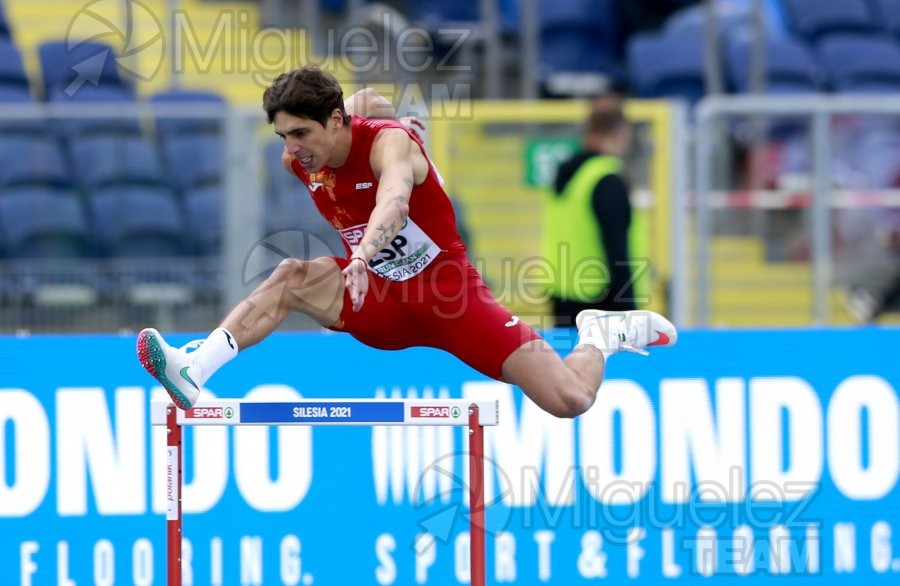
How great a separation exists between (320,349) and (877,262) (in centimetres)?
447

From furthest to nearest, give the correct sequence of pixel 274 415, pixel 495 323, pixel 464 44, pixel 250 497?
pixel 464 44, pixel 250 497, pixel 495 323, pixel 274 415

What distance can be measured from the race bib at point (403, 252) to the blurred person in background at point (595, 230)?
226 cm

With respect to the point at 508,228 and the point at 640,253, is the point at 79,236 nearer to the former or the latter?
the point at 508,228

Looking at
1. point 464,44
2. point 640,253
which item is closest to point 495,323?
point 640,253

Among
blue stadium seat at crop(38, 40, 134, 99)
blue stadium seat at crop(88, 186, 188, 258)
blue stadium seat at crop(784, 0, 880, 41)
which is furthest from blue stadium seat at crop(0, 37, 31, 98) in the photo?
blue stadium seat at crop(784, 0, 880, 41)

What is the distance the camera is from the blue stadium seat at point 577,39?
567 inches

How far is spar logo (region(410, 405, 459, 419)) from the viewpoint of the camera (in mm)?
5465

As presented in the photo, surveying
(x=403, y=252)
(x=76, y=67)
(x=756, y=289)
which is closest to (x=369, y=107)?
(x=403, y=252)

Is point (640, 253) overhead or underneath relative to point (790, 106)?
underneath

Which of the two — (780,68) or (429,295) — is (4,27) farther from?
(429,295)

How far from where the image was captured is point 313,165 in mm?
5566

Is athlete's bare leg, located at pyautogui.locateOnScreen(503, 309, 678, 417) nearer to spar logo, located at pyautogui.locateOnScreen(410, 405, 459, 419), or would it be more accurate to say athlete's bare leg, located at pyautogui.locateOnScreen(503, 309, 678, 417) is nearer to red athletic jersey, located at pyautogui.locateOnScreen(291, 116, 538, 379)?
red athletic jersey, located at pyautogui.locateOnScreen(291, 116, 538, 379)

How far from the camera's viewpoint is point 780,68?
45.0 feet

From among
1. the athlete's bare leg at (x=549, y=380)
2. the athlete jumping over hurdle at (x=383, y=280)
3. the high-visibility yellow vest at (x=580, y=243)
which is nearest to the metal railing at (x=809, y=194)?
the high-visibility yellow vest at (x=580, y=243)
